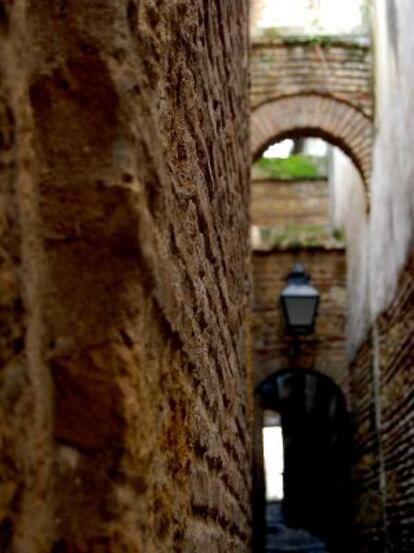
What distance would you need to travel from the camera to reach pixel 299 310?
342 inches

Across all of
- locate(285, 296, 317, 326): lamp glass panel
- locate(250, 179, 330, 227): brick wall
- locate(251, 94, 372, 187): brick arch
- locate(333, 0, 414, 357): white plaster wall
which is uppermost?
locate(250, 179, 330, 227): brick wall

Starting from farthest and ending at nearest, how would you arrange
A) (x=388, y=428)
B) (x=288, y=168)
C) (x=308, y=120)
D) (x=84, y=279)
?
(x=288, y=168)
(x=308, y=120)
(x=388, y=428)
(x=84, y=279)

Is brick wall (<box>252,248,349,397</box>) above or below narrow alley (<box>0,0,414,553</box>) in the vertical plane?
above

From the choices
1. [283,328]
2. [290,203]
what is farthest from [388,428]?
[290,203]

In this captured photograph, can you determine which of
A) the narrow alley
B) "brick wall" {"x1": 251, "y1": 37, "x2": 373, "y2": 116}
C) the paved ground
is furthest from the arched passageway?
the narrow alley

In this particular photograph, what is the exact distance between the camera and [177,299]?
1.43m

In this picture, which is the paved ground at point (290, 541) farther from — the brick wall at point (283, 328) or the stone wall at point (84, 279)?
the stone wall at point (84, 279)

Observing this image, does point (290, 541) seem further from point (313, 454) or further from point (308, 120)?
point (308, 120)

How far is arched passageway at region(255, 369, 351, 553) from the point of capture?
1062cm

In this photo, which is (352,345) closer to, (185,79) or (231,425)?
(231,425)

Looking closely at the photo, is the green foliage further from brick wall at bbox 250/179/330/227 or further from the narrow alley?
the narrow alley

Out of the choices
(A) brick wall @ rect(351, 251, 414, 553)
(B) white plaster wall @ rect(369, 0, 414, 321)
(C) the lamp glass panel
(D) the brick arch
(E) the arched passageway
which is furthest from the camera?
(E) the arched passageway

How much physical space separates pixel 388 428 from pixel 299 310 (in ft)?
5.75

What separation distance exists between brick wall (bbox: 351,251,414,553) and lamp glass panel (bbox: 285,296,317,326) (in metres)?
0.67
